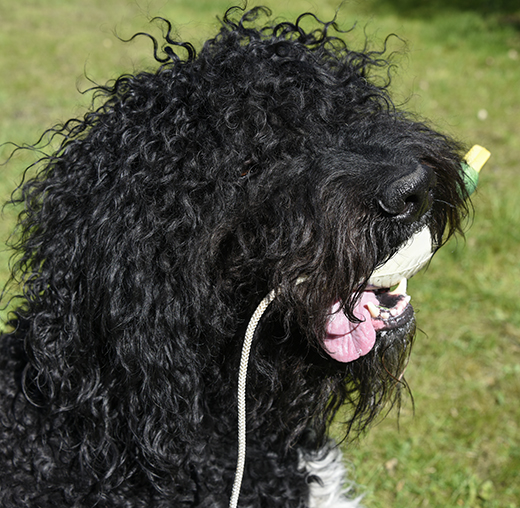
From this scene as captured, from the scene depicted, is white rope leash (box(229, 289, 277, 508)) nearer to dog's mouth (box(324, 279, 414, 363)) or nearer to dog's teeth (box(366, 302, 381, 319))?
dog's mouth (box(324, 279, 414, 363))

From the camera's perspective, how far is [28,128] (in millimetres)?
6277

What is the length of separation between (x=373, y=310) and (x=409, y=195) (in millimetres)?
375

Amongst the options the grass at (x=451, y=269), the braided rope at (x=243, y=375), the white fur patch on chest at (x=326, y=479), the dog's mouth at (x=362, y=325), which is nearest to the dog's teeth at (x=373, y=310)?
the dog's mouth at (x=362, y=325)

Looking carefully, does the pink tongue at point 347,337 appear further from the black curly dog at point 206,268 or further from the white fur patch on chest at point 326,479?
the white fur patch on chest at point 326,479

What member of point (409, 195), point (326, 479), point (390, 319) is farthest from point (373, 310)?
point (326, 479)

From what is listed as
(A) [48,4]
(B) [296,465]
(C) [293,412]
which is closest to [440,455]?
(B) [296,465]

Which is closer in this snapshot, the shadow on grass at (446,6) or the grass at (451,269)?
the grass at (451,269)

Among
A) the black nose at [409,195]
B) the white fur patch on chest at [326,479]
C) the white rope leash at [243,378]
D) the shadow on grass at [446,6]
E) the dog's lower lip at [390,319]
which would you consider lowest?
the white fur patch on chest at [326,479]

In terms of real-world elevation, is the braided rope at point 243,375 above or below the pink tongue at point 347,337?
below

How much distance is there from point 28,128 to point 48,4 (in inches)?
276

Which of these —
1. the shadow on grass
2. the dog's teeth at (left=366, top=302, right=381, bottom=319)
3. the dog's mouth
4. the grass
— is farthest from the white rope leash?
the shadow on grass

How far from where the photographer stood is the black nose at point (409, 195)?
4.80 feet

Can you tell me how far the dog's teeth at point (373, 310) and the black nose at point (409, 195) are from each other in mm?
294

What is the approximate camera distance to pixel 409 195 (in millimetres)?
1480
